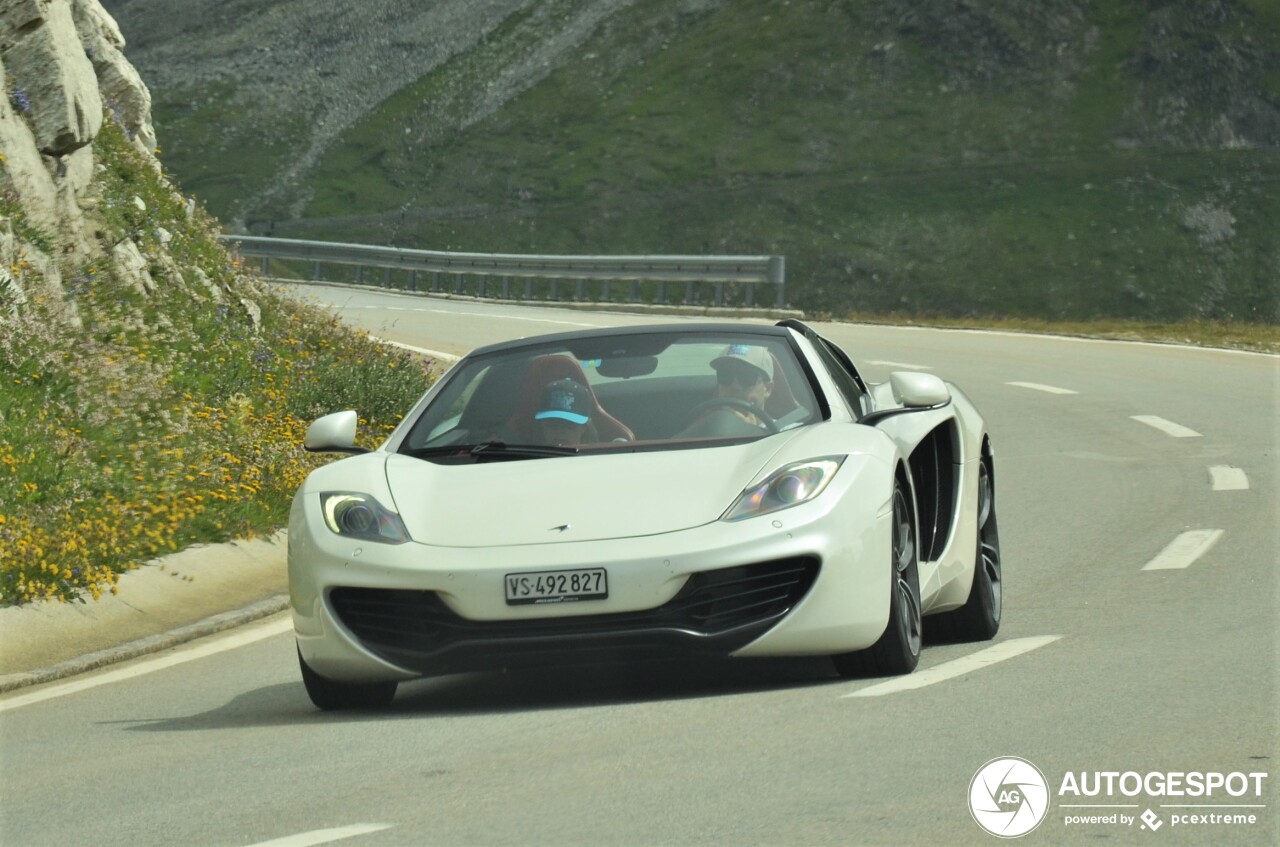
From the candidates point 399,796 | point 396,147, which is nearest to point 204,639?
point 399,796

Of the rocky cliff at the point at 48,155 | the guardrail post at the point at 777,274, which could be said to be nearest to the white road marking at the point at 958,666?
the rocky cliff at the point at 48,155

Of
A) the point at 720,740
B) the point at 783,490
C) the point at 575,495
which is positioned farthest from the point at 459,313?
the point at 720,740

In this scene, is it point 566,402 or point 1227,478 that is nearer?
point 566,402

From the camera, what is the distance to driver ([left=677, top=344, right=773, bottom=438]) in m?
7.81

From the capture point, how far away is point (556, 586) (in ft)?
22.5

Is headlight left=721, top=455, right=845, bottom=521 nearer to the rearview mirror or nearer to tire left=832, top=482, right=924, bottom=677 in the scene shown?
tire left=832, top=482, right=924, bottom=677

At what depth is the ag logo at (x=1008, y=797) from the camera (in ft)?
16.5

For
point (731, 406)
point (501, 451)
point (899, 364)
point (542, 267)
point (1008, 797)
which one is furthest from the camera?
point (542, 267)

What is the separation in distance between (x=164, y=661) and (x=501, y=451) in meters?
2.46

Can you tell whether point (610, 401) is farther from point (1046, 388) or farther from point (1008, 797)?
point (1046, 388)

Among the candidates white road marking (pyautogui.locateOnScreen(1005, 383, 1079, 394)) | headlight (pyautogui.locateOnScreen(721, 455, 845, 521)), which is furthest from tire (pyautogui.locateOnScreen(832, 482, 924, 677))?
white road marking (pyautogui.locateOnScreen(1005, 383, 1079, 394))

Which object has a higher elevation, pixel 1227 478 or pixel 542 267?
pixel 1227 478

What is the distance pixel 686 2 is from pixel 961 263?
27.2 meters

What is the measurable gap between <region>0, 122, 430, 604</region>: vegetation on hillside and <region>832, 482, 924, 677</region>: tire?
420 centimetres
